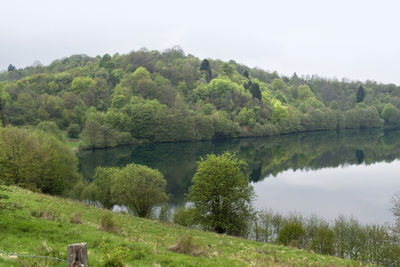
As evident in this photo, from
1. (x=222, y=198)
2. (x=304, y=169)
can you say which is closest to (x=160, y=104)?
(x=304, y=169)

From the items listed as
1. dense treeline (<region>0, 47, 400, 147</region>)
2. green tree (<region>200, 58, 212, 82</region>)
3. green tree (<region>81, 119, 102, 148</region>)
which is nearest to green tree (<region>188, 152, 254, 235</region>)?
green tree (<region>81, 119, 102, 148</region>)

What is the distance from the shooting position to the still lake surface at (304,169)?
150ft

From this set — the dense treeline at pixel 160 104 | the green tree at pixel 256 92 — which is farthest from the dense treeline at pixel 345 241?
the green tree at pixel 256 92

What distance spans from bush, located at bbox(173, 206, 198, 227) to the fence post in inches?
1007

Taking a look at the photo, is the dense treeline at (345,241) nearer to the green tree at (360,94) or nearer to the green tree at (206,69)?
the green tree at (206,69)

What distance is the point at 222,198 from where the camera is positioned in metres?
30.0

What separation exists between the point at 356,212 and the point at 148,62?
500 ft

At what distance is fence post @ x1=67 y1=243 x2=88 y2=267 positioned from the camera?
217 inches

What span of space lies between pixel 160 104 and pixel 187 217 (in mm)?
99102

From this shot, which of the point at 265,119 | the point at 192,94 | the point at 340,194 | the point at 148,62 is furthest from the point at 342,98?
the point at 340,194

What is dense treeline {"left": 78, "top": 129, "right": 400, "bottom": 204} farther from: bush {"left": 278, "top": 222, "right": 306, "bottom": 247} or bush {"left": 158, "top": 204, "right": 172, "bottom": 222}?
bush {"left": 278, "top": 222, "right": 306, "bottom": 247}

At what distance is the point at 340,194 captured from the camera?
51656 millimetres

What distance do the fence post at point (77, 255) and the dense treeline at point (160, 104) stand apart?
91753 mm

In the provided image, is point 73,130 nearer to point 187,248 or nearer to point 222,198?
point 222,198
